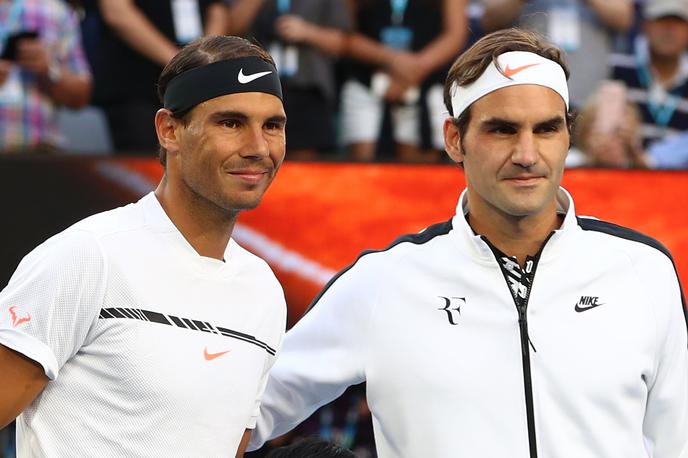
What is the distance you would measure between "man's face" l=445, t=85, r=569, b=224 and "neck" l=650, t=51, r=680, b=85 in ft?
13.4

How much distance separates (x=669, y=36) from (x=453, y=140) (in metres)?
4.15

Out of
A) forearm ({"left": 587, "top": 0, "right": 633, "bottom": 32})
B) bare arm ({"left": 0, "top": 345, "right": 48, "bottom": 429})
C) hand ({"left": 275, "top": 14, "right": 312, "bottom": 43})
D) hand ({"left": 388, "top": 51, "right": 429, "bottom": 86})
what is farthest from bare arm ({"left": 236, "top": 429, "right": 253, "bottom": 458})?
forearm ({"left": 587, "top": 0, "right": 633, "bottom": 32})

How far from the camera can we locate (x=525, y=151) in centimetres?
348

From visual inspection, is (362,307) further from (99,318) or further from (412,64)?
(412,64)

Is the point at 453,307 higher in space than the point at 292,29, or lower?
lower

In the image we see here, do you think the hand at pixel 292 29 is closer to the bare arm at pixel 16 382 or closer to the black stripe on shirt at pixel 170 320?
the black stripe on shirt at pixel 170 320

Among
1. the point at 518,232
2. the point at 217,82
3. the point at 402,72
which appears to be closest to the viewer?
the point at 217,82

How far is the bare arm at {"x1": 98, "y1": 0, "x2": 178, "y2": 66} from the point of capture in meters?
6.66

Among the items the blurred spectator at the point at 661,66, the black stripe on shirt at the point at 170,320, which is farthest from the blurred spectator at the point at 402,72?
the black stripe on shirt at the point at 170,320

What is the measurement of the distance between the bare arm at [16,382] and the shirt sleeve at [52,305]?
0.03 m

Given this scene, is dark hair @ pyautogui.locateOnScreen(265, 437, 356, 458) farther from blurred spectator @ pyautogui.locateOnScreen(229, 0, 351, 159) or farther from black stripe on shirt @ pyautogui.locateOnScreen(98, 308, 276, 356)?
blurred spectator @ pyautogui.locateOnScreen(229, 0, 351, 159)

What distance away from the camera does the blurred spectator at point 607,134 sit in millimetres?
7047

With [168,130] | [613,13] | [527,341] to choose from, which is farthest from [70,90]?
[527,341]

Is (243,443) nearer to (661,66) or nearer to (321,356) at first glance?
(321,356)
